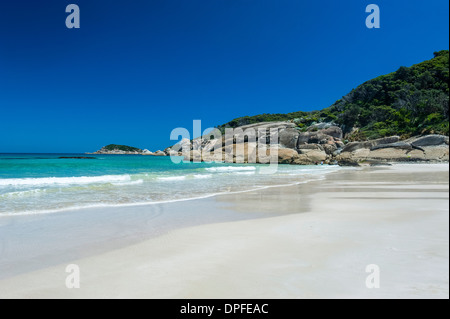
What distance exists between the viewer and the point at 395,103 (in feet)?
143

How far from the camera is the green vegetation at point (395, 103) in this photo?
103 ft

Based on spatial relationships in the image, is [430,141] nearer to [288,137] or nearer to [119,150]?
[288,137]

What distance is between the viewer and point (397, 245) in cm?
312

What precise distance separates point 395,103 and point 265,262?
50.8 metres

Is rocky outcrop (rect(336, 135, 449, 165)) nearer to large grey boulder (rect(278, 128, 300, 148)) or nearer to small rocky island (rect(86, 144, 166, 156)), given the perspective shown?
large grey boulder (rect(278, 128, 300, 148))

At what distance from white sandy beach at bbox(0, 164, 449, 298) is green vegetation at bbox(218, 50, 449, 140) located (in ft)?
90.3

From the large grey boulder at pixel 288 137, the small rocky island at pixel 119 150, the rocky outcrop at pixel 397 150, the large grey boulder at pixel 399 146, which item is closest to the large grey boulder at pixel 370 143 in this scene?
the rocky outcrop at pixel 397 150

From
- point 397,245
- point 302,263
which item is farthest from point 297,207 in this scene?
point 302,263

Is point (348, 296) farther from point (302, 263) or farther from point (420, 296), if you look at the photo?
point (302, 263)

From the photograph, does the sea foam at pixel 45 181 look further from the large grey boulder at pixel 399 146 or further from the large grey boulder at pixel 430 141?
the large grey boulder at pixel 399 146

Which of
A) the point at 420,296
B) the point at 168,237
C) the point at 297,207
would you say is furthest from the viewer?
the point at 297,207

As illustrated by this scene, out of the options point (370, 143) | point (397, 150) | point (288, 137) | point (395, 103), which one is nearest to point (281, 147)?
point (288, 137)

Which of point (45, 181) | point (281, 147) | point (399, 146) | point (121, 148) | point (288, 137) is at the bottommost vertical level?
point (45, 181)
